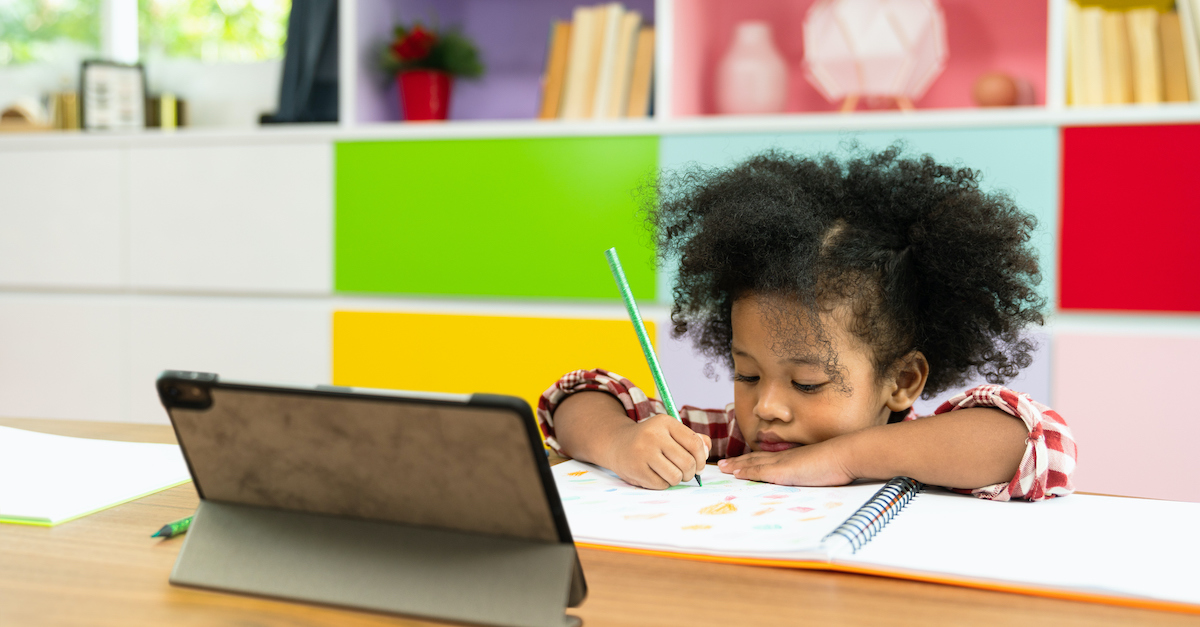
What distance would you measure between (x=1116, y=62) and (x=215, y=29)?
2.36m

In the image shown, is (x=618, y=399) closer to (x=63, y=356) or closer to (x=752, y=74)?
(x=752, y=74)

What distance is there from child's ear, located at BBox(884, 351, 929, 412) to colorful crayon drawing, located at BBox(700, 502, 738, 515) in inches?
15.8

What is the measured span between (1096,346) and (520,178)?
3.98ft

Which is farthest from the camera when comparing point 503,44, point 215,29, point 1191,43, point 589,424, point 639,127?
point 215,29

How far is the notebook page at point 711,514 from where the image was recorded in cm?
56

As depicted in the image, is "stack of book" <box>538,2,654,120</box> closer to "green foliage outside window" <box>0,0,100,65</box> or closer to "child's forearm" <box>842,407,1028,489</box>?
"child's forearm" <box>842,407,1028,489</box>

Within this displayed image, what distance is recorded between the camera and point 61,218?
7.84ft

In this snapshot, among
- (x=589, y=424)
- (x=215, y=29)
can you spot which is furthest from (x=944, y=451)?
(x=215, y=29)

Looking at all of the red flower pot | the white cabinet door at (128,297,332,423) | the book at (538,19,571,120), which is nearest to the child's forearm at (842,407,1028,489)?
the book at (538,19,571,120)

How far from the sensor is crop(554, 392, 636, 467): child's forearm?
87cm

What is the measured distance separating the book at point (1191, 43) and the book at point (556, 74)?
49.2 inches

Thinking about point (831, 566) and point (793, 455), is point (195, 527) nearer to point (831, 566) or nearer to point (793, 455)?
point (831, 566)

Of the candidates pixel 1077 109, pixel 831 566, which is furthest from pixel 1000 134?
pixel 831 566

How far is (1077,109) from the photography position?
5.74ft
